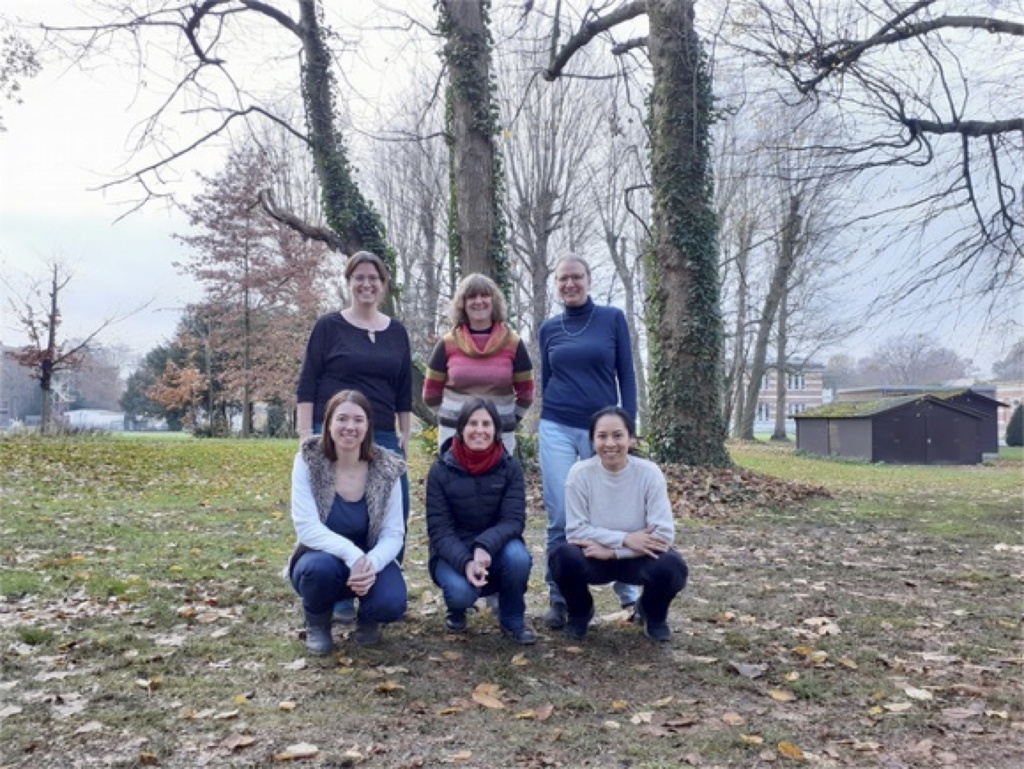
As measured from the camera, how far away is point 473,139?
1029 cm

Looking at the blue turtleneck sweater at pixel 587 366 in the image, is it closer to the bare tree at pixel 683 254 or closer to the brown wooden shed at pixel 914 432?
the bare tree at pixel 683 254

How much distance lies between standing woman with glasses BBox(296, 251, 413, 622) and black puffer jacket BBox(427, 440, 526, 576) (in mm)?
272

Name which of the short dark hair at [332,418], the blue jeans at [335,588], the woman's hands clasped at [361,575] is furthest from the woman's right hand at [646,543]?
the short dark hair at [332,418]

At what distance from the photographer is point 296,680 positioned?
133 inches

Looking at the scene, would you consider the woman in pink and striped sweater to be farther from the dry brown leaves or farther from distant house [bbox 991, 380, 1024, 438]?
distant house [bbox 991, 380, 1024, 438]

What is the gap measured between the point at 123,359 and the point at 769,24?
1574 inches

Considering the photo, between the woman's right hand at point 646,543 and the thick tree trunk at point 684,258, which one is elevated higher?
the thick tree trunk at point 684,258

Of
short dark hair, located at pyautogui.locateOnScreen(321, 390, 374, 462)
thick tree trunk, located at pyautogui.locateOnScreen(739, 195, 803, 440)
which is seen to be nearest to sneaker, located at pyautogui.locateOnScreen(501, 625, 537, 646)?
short dark hair, located at pyautogui.locateOnScreen(321, 390, 374, 462)

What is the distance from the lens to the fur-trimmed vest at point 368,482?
3.80m

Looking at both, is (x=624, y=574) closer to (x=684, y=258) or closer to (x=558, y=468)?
(x=558, y=468)

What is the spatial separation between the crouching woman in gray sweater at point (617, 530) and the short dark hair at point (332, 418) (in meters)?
1.01

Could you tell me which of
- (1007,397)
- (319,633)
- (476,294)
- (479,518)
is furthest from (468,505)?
(1007,397)

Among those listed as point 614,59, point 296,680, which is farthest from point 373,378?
point 614,59

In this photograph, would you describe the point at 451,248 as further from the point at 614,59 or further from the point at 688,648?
the point at 688,648
